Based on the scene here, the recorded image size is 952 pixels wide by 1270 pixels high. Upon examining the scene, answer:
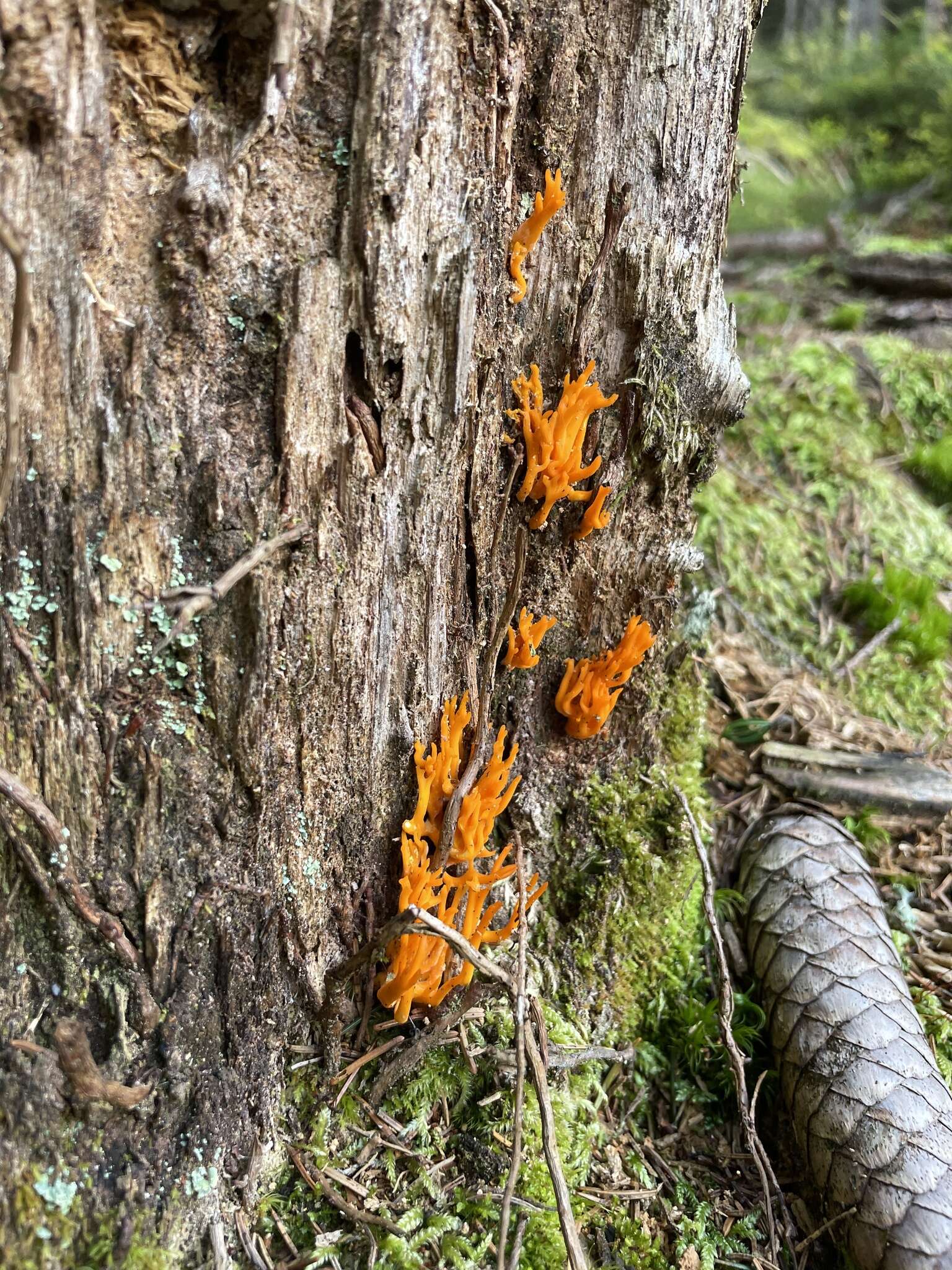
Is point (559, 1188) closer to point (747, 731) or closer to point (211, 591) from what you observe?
point (211, 591)

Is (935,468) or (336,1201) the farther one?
(935,468)

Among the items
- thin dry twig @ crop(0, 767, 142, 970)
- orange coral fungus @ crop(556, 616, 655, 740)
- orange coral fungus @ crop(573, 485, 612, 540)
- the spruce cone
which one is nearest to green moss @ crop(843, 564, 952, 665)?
the spruce cone

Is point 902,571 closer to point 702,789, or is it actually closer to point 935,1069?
point 702,789

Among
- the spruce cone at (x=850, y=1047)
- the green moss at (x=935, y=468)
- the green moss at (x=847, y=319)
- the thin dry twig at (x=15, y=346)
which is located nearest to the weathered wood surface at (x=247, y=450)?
the thin dry twig at (x=15, y=346)

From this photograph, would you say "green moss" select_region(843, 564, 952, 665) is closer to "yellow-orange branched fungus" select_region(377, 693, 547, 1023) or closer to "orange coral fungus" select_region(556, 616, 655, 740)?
"orange coral fungus" select_region(556, 616, 655, 740)

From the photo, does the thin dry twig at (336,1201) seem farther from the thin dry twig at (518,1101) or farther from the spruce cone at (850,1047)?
the spruce cone at (850,1047)

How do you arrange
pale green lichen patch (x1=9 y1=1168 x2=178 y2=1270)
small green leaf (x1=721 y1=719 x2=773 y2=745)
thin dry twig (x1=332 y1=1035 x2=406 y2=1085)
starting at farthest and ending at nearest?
small green leaf (x1=721 y1=719 x2=773 y2=745), thin dry twig (x1=332 y1=1035 x2=406 y2=1085), pale green lichen patch (x1=9 y1=1168 x2=178 y2=1270)

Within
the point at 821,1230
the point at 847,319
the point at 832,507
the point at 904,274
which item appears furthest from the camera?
the point at 904,274

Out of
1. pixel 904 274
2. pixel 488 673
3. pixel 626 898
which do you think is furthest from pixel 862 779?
pixel 904 274
